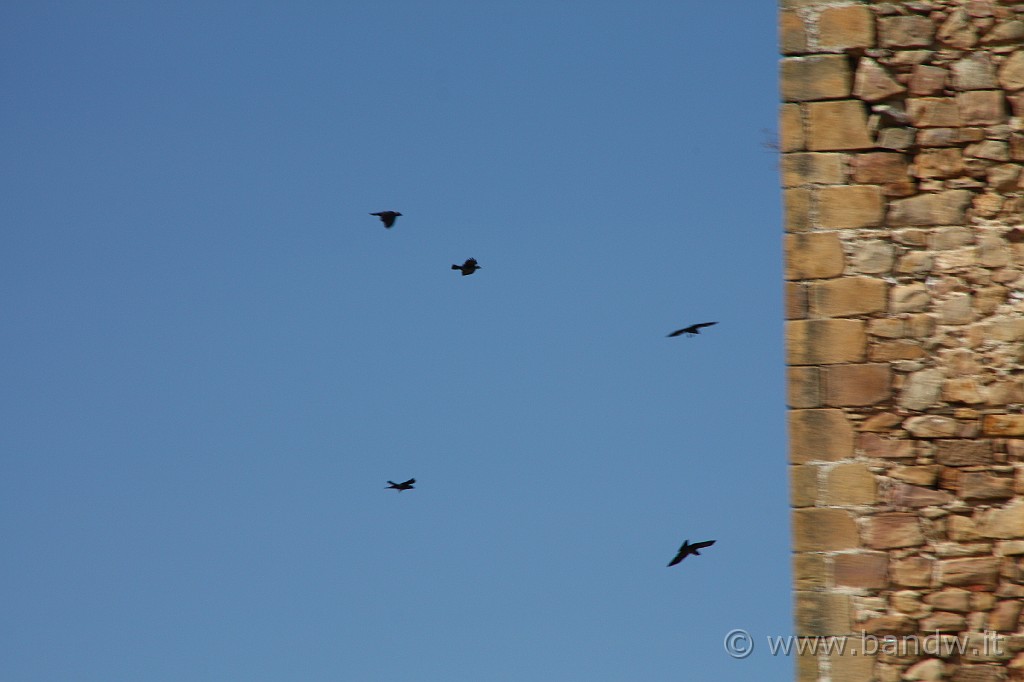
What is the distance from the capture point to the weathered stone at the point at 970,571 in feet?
22.3

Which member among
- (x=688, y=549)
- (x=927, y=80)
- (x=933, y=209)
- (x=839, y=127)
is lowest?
(x=688, y=549)

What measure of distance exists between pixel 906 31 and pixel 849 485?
190 centimetres

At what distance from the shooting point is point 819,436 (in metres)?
6.99

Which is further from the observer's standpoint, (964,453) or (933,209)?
(933,209)

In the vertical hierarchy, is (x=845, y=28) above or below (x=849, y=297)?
above

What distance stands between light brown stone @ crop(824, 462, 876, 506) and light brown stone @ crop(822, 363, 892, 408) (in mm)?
256

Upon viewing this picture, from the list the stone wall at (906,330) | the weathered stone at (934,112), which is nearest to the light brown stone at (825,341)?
the stone wall at (906,330)

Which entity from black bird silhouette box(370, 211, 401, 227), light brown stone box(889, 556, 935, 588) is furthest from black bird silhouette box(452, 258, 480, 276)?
light brown stone box(889, 556, 935, 588)

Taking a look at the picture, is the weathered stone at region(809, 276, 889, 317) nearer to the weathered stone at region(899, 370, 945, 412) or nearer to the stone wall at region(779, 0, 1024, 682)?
the stone wall at region(779, 0, 1024, 682)

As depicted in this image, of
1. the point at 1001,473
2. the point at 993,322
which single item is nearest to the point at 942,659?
the point at 1001,473

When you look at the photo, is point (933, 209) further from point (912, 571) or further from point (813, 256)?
point (912, 571)

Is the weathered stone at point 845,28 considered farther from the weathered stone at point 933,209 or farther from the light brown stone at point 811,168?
the weathered stone at point 933,209

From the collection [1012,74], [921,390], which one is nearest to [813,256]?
[921,390]

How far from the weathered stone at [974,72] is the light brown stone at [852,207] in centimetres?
55
